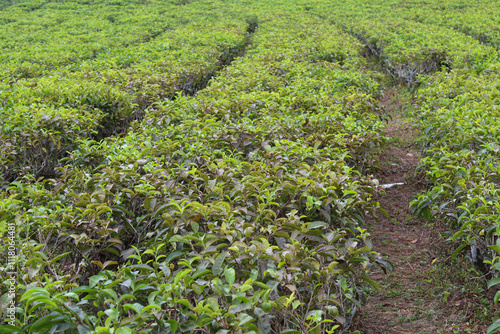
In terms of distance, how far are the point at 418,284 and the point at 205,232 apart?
2070 millimetres

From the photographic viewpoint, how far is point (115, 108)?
4945 millimetres

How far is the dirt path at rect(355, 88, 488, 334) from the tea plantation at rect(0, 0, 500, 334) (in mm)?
185

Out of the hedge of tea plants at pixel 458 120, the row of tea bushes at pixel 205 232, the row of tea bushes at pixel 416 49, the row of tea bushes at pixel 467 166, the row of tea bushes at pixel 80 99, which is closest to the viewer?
the row of tea bushes at pixel 205 232

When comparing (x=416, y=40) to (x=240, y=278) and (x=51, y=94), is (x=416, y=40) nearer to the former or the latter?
(x=51, y=94)

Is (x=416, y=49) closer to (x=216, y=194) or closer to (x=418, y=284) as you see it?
(x=418, y=284)

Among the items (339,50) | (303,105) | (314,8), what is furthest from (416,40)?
(314,8)

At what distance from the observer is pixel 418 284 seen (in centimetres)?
304

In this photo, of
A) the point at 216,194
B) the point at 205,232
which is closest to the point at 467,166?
the point at 216,194

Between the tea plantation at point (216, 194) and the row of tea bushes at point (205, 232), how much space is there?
0.04ft

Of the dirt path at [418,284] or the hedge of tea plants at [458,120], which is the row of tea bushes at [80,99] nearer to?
the dirt path at [418,284]

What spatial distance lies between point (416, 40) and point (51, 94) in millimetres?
Result: 9002

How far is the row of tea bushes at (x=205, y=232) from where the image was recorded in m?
1.57

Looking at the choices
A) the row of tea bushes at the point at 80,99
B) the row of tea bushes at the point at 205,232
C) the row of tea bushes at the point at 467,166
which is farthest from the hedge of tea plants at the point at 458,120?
the row of tea bushes at the point at 80,99

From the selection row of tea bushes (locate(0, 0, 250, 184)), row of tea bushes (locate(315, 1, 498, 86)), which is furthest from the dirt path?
row of tea bushes (locate(315, 1, 498, 86))
